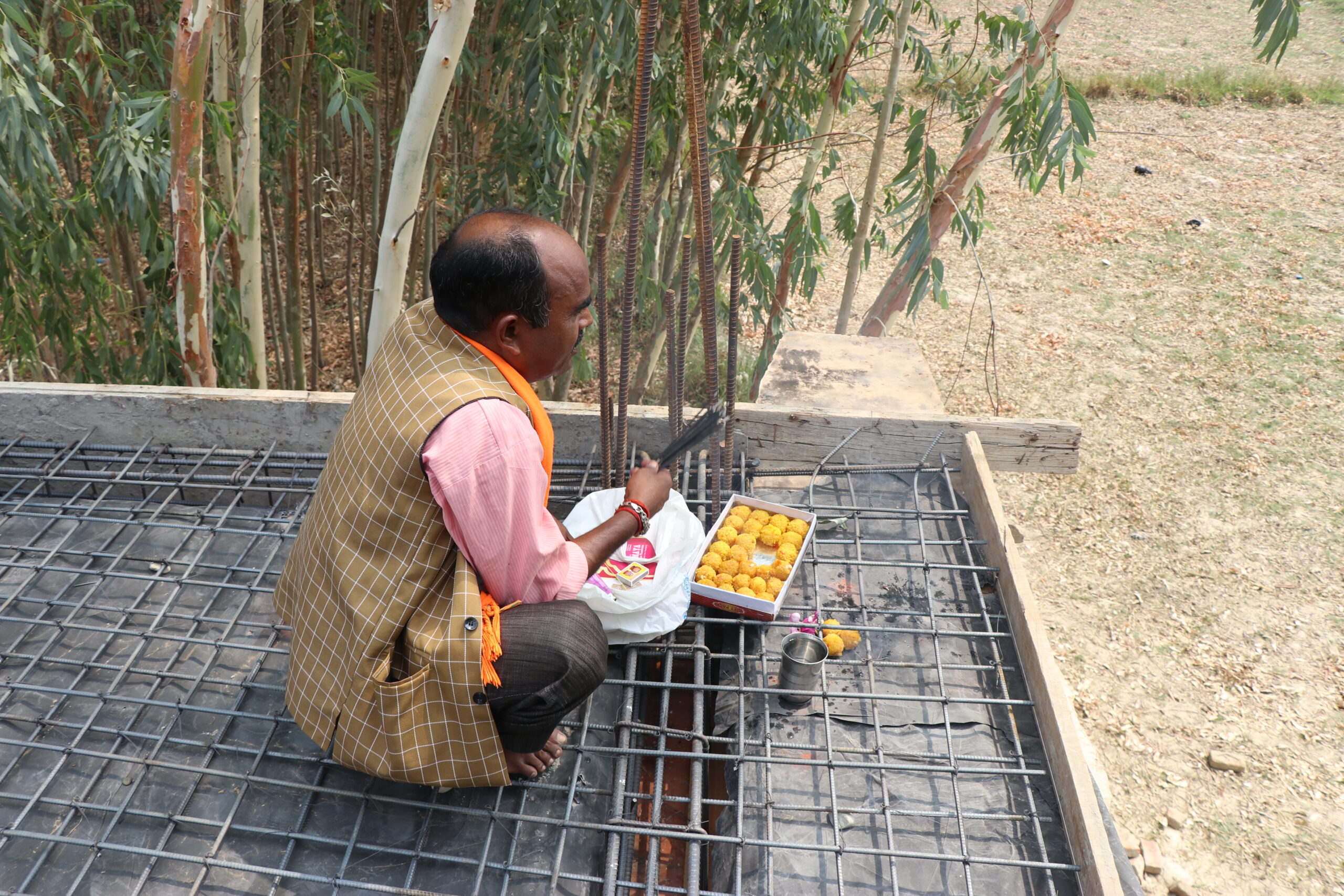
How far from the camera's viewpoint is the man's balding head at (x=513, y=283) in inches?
64.9

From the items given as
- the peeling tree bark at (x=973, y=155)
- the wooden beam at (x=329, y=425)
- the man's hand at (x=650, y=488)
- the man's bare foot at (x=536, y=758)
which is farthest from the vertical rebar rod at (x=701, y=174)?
the peeling tree bark at (x=973, y=155)

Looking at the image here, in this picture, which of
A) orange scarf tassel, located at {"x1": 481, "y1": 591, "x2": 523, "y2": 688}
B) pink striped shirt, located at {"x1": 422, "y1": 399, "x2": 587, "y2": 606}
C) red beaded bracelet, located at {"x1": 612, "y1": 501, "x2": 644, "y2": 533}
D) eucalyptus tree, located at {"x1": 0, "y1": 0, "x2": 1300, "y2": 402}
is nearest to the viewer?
pink striped shirt, located at {"x1": 422, "y1": 399, "x2": 587, "y2": 606}

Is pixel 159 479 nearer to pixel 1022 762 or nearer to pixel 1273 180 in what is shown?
pixel 1022 762

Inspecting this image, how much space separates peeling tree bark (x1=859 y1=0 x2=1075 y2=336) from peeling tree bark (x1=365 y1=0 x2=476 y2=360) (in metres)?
2.06

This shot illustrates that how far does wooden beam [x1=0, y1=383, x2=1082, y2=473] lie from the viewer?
2.87 meters

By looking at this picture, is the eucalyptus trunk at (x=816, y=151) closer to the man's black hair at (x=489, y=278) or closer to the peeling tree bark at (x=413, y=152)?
the peeling tree bark at (x=413, y=152)

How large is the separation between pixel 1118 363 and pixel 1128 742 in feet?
12.2

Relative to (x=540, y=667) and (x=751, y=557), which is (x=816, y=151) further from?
(x=540, y=667)

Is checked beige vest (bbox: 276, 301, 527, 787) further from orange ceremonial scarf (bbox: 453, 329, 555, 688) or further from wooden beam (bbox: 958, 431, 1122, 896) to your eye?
wooden beam (bbox: 958, 431, 1122, 896)

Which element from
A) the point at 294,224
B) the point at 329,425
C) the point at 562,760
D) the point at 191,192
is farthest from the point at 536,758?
the point at 294,224

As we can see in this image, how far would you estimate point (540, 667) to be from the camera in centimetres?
177

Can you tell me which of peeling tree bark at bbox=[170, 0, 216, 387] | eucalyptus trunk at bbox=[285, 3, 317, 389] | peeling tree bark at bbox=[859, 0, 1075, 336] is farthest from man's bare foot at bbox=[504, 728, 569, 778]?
eucalyptus trunk at bbox=[285, 3, 317, 389]

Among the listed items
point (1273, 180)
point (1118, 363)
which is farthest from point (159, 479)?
point (1273, 180)

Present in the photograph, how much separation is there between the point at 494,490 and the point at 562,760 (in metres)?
0.73
